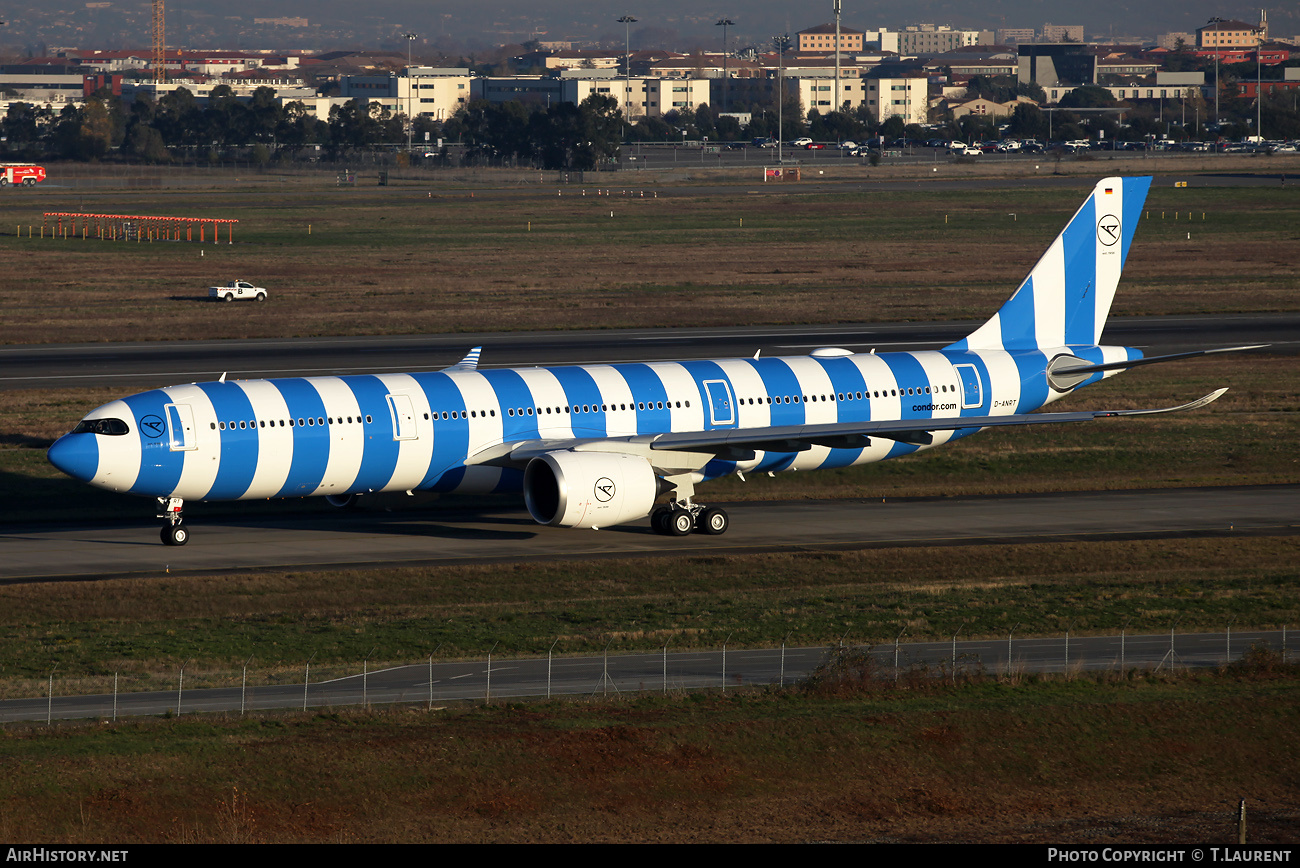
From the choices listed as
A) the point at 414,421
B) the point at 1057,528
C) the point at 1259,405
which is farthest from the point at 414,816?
the point at 1259,405

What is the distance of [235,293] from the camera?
103 meters

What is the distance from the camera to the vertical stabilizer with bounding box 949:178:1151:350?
54.9 m

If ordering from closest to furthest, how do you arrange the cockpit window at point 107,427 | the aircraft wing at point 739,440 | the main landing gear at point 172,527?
1. the cockpit window at point 107,427
2. the main landing gear at point 172,527
3. the aircraft wing at point 739,440

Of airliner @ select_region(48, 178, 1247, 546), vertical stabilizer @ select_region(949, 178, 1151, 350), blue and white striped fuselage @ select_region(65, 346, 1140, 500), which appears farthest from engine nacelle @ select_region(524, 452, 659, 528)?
vertical stabilizer @ select_region(949, 178, 1151, 350)

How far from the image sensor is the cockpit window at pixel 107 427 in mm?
43750

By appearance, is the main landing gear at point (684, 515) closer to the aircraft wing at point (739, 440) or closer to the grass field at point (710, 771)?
the aircraft wing at point (739, 440)

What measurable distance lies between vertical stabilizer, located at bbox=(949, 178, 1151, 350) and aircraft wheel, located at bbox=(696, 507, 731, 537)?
11648 mm

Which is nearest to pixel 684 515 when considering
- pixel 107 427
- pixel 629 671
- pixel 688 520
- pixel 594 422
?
pixel 688 520

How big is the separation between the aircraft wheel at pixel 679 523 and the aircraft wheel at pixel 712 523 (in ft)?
0.97

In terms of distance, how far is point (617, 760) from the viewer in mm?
29250

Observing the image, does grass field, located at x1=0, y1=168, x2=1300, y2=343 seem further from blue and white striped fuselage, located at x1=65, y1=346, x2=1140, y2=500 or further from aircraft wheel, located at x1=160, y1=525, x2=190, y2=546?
aircraft wheel, located at x1=160, y1=525, x2=190, y2=546

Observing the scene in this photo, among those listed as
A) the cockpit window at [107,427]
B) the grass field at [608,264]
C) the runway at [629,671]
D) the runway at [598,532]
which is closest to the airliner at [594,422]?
the cockpit window at [107,427]
